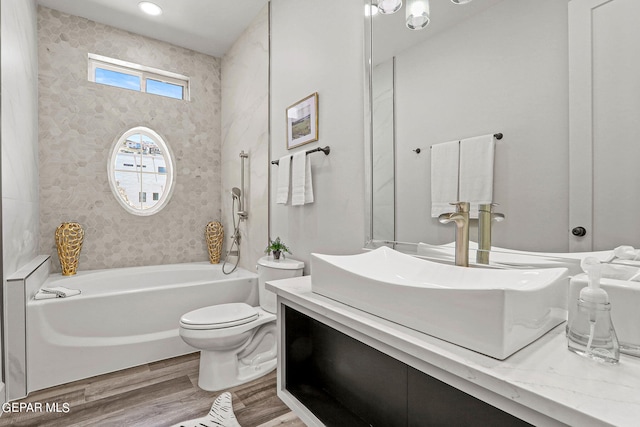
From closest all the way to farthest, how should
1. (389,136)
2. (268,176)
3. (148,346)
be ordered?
1. (389,136)
2. (148,346)
3. (268,176)

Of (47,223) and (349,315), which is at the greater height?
(47,223)

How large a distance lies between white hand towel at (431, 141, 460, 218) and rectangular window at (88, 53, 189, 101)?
299cm

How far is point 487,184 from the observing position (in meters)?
1.18

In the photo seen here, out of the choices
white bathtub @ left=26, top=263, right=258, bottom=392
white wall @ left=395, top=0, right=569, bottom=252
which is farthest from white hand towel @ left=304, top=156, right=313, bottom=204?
white bathtub @ left=26, top=263, right=258, bottom=392

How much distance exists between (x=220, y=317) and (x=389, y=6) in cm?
196

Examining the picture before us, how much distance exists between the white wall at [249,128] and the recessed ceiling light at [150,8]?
743 millimetres

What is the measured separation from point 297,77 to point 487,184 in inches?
Result: 64.1

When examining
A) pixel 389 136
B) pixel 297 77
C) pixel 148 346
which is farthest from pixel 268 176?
pixel 148 346

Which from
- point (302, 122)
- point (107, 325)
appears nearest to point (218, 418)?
point (107, 325)

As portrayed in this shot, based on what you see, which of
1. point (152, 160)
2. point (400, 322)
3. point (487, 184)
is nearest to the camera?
point (400, 322)

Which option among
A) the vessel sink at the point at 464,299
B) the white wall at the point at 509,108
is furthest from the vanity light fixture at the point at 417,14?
the vessel sink at the point at 464,299

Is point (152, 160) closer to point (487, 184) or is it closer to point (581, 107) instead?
point (487, 184)

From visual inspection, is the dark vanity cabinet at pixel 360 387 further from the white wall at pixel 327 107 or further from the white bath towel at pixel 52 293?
the white bath towel at pixel 52 293

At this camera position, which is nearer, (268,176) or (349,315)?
(349,315)
